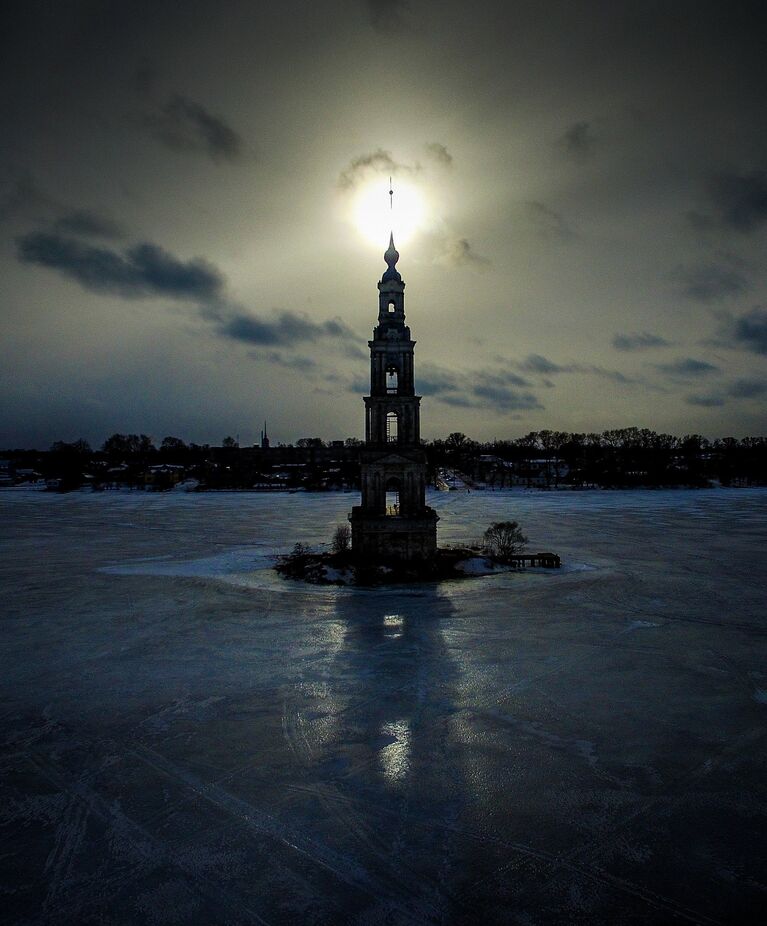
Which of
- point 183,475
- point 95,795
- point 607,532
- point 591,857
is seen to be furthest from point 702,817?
point 183,475

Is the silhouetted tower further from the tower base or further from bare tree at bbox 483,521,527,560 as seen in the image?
bare tree at bbox 483,521,527,560

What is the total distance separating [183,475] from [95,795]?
490 feet

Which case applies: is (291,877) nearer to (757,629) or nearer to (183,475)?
(757,629)

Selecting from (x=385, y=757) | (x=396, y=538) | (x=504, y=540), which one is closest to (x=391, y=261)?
(x=396, y=538)

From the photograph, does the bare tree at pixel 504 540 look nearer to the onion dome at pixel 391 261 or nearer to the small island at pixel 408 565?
the small island at pixel 408 565

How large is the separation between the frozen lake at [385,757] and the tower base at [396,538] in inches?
161

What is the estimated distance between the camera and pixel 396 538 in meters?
31.4

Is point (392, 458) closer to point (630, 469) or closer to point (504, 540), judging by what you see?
point (504, 540)

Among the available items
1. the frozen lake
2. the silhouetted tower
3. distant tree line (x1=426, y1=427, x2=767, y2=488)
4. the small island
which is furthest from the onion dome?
distant tree line (x1=426, y1=427, x2=767, y2=488)

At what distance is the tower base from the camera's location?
103 feet

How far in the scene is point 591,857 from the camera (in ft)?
30.0

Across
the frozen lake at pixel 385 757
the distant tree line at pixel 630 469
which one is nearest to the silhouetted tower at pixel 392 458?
the frozen lake at pixel 385 757

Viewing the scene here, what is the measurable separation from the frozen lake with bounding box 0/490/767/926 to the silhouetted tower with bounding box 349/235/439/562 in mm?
4423

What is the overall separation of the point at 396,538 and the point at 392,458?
4471 millimetres
